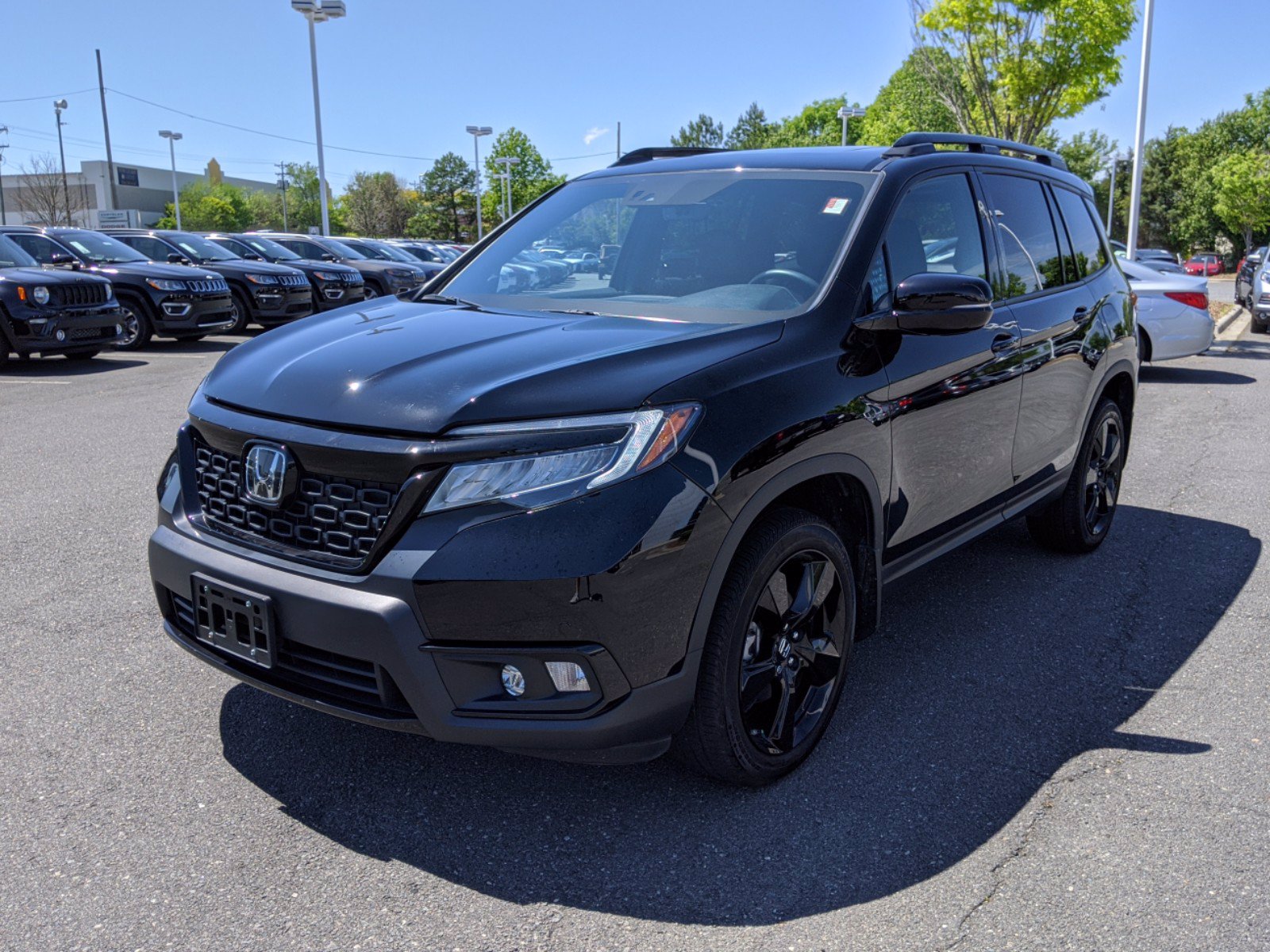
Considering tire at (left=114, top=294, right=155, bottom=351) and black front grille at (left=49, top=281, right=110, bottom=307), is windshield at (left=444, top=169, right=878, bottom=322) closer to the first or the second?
black front grille at (left=49, top=281, right=110, bottom=307)

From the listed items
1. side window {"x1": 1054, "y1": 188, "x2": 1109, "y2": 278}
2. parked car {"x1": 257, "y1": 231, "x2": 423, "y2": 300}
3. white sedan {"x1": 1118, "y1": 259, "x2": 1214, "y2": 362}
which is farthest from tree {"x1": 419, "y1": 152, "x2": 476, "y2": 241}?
side window {"x1": 1054, "y1": 188, "x2": 1109, "y2": 278}

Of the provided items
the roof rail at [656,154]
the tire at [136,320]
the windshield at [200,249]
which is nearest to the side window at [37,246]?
the tire at [136,320]

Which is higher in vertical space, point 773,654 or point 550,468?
point 550,468

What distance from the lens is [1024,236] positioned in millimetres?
4637

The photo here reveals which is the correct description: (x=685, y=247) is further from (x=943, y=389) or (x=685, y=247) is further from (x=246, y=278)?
(x=246, y=278)

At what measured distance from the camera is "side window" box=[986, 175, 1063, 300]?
4438 mm

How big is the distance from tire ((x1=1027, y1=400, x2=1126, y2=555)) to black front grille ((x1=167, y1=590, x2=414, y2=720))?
358 centimetres

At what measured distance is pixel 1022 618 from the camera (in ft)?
15.3

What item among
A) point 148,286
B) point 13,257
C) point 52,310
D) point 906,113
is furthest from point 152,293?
point 906,113

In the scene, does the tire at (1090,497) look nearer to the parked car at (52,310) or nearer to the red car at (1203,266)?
the parked car at (52,310)

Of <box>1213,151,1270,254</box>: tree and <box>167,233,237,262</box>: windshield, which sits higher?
<box>1213,151,1270,254</box>: tree

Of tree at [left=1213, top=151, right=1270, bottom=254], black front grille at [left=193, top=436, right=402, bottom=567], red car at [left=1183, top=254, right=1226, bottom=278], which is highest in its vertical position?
tree at [left=1213, top=151, right=1270, bottom=254]

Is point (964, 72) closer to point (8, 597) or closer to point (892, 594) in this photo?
point (892, 594)

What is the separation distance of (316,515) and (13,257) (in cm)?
1308
